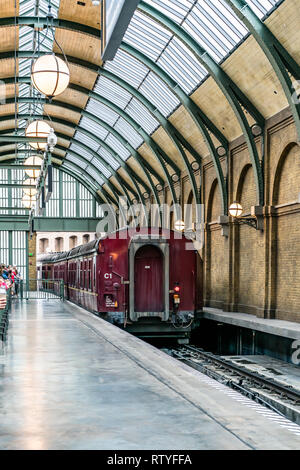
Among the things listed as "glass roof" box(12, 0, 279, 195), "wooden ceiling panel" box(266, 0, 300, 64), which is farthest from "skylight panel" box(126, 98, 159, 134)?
"wooden ceiling panel" box(266, 0, 300, 64)

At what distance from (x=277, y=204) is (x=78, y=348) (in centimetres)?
1052

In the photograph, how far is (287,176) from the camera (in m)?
19.5

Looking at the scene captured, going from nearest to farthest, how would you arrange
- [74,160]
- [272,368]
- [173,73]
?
1. [272,368]
2. [173,73]
3. [74,160]

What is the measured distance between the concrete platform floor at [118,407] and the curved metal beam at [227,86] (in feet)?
35.5

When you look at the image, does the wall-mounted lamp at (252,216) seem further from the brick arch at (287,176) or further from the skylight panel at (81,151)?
the skylight panel at (81,151)

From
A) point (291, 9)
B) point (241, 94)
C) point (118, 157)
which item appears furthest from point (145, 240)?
point (118, 157)

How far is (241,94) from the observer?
68.7 ft

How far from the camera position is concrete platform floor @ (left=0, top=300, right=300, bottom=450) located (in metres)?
5.27

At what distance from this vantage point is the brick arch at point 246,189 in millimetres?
22591

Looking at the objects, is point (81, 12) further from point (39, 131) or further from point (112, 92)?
point (39, 131)

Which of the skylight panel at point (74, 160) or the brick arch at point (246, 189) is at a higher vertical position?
the skylight panel at point (74, 160)

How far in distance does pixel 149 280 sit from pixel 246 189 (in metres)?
6.42

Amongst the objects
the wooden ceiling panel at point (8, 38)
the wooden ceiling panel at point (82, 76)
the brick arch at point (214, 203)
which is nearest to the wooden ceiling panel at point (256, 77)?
the brick arch at point (214, 203)

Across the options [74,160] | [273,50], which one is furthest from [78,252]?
[74,160]
